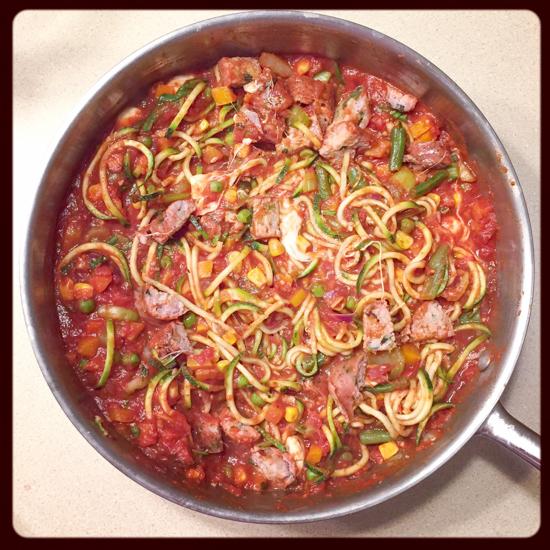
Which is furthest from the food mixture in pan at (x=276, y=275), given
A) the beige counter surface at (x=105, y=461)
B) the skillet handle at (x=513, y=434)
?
the beige counter surface at (x=105, y=461)

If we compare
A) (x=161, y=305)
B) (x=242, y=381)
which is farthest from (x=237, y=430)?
(x=161, y=305)

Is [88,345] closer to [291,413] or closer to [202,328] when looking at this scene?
[202,328]

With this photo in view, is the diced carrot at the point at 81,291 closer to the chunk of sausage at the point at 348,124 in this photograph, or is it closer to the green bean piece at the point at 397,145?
the chunk of sausage at the point at 348,124

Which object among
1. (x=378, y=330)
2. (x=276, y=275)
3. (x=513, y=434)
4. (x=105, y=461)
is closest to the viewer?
(x=513, y=434)

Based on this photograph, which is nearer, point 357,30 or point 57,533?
point 357,30

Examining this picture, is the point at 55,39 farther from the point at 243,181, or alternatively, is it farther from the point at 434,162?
the point at 434,162

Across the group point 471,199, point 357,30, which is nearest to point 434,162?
point 471,199

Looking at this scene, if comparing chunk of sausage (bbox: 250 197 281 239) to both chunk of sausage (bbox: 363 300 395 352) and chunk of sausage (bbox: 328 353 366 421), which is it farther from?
chunk of sausage (bbox: 328 353 366 421)
